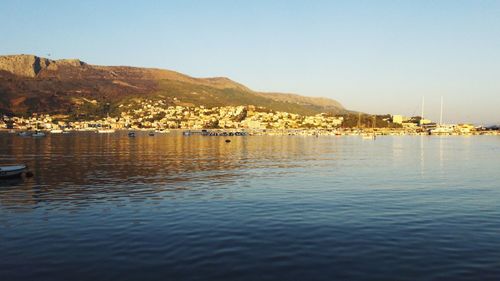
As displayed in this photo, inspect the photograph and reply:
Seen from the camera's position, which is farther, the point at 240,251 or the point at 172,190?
the point at 172,190

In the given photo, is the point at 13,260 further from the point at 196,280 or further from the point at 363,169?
the point at 363,169

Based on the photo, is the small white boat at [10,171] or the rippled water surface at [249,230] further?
the small white boat at [10,171]

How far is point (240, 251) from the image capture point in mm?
21125

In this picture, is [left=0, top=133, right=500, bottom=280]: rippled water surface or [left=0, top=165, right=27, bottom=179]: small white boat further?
[left=0, top=165, right=27, bottom=179]: small white boat

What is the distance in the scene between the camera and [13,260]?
1978 centimetres

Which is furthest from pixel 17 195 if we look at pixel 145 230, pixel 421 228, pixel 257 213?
pixel 421 228

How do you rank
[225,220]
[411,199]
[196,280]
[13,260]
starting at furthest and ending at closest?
1. [411,199]
2. [225,220]
3. [13,260]
4. [196,280]

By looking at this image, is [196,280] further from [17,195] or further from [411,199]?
[17,195]

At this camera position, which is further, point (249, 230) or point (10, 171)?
point (10, 171)

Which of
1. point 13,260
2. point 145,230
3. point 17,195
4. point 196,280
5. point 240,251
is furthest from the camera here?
point 17,195

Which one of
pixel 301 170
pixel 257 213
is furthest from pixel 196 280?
pixel 301 170

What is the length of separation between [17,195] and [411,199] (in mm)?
36966

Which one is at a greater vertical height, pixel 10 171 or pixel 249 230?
pixel 10 171

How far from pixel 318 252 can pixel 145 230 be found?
427 inches
